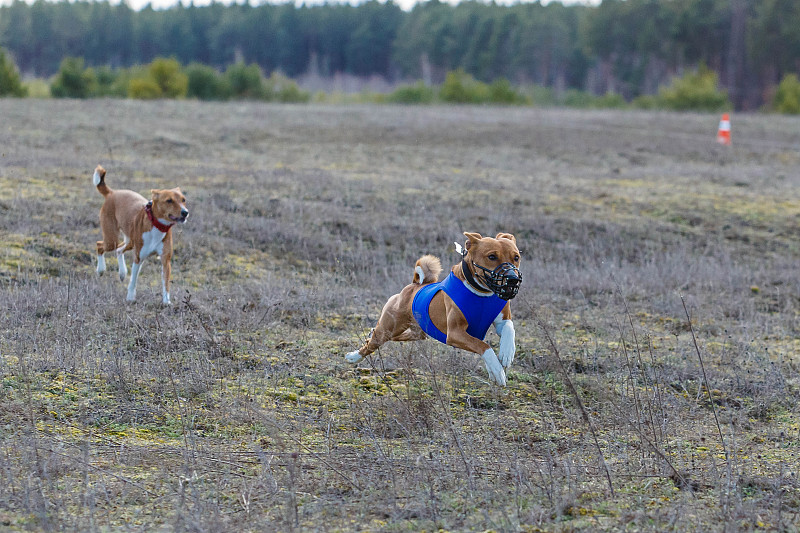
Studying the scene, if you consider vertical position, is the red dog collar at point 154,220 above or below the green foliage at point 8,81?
below

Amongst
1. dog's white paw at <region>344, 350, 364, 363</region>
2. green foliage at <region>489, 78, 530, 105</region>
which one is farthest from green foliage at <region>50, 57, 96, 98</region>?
dog's white paw at <region>344, 350, 364, 363</region>

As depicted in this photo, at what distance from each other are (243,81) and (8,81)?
442 inches

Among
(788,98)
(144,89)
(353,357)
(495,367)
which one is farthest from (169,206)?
(788,98)

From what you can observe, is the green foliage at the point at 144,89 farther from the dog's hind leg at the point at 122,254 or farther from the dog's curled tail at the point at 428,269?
the dog's curled tail at the point at 428,269

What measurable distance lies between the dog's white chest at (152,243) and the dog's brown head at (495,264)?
3.98 metres

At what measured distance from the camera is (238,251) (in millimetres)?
11102

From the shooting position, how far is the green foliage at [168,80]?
134 ft

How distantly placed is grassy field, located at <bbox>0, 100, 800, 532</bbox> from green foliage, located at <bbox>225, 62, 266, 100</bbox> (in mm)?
26426

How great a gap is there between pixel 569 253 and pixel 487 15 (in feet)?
273

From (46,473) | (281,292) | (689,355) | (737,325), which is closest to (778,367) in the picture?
(689,355)

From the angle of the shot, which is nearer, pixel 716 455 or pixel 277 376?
pixel 716 455

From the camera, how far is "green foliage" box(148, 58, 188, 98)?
1606 inches

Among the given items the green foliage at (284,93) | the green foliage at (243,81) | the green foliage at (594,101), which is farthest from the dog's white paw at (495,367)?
the green foliage at (594,101)

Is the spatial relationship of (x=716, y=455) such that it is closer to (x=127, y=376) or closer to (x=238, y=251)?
(x=127, y=376)
